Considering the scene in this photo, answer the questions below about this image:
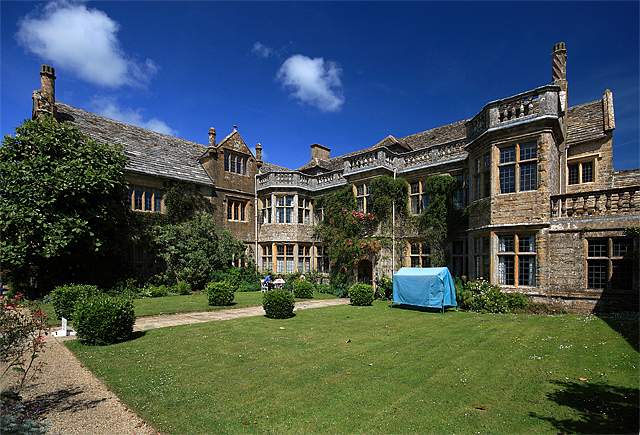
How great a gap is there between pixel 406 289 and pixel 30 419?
539 inches

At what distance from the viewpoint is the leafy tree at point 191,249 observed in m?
21.2

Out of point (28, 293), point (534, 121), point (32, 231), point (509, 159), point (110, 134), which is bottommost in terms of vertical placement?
point (28, 293)

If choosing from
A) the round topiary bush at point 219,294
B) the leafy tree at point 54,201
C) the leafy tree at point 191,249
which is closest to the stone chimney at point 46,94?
the leafy tree at point 54,201

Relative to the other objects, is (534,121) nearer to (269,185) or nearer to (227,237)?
(269,185)

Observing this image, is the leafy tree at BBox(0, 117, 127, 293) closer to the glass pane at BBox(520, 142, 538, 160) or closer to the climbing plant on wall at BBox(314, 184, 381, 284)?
the climbing plant on wall at BBox(314, 184, 381, 284)

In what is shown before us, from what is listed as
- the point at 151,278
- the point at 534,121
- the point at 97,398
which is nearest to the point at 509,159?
the point at 534,121

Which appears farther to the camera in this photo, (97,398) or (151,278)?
(151,278)

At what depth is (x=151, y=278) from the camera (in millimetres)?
20906

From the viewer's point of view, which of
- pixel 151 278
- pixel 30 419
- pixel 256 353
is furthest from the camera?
pixel 151 278

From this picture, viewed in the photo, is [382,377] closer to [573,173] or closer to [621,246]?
[621,246]

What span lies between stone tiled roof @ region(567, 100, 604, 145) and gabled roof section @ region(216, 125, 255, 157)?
22.5 metres

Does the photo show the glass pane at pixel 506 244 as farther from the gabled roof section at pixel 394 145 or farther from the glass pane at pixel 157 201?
the glass pane at pixel 157 201

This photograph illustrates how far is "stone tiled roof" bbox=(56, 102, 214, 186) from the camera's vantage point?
2105 centimetres

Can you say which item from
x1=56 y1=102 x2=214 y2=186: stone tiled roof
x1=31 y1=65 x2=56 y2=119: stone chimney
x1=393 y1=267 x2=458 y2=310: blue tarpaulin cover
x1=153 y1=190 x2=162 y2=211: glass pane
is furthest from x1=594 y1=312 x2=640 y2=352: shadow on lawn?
x1=31 y1=65 x2=56 y2=119: stone chimney
